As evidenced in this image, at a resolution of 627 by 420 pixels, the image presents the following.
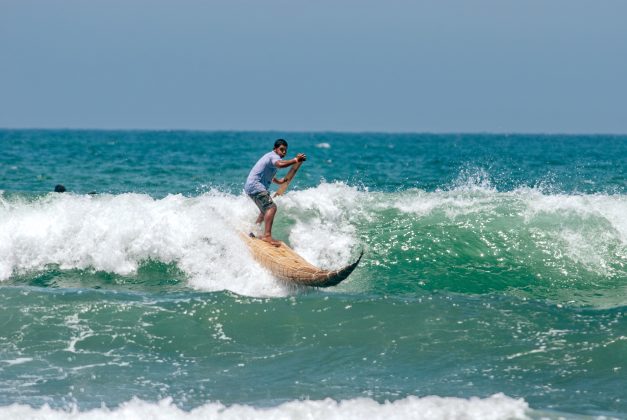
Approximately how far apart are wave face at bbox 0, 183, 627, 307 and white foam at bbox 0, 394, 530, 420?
4.35m

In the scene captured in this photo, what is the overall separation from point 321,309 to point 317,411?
309 cm

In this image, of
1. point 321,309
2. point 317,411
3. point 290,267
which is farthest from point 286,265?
point 317,411

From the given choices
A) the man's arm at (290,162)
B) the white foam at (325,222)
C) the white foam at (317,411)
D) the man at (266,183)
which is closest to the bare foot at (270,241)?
the man at (266,183)

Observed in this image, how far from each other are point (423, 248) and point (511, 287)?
1961mm

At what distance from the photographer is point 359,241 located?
14.6 metres

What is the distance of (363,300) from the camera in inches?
424

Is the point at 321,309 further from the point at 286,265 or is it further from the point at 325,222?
the point at 325,222

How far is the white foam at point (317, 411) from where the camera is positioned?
729cm

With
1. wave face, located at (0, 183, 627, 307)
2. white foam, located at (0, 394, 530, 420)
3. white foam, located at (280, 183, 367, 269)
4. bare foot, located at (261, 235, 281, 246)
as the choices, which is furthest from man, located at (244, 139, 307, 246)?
white foam, located at (0, 394, 530, 420)

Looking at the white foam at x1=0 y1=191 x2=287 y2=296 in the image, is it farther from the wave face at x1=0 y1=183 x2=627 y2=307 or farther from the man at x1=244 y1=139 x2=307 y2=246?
the man at x1=244 y1=139 x2=307 y2=246

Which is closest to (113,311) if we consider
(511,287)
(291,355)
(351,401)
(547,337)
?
(291,355)

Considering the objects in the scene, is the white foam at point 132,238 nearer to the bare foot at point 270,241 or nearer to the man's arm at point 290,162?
the bare foot at point 270,241

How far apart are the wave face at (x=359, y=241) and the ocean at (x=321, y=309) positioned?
0.04 m

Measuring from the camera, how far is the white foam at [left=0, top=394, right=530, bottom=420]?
7293 mm
